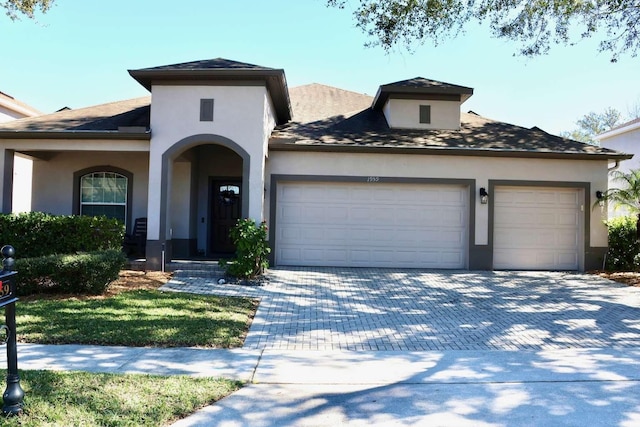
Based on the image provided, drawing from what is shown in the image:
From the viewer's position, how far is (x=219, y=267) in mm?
11219

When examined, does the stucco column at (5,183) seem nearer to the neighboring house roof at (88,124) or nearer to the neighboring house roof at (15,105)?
the neighboring house roof at (88,124)

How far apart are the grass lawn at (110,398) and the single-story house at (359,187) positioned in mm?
7291

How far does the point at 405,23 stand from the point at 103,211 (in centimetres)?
997

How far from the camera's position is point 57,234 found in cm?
1055

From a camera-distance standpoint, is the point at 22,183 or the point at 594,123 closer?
the point at 22,183

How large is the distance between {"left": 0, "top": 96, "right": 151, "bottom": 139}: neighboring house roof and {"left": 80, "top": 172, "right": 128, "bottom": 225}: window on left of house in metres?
1.71

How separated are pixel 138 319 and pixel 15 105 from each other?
16.4 metres

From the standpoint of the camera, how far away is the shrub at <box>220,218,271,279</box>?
10344 mm

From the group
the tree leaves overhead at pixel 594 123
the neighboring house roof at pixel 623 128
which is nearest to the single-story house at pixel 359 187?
the neighboring house roof at pixel 623 128

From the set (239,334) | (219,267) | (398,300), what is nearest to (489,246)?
(398,300)

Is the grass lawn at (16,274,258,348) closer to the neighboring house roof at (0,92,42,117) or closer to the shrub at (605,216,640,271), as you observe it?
the shrub at (605,216,640,271)

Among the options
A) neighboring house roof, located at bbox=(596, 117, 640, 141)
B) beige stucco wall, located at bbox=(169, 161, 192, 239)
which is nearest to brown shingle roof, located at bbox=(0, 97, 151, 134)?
beige stucco wall, located at bbox=(169, 161, 192, 239)

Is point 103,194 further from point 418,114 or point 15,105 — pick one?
point 418,114

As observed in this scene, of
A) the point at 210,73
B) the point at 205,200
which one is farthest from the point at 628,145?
the point at 210,73
